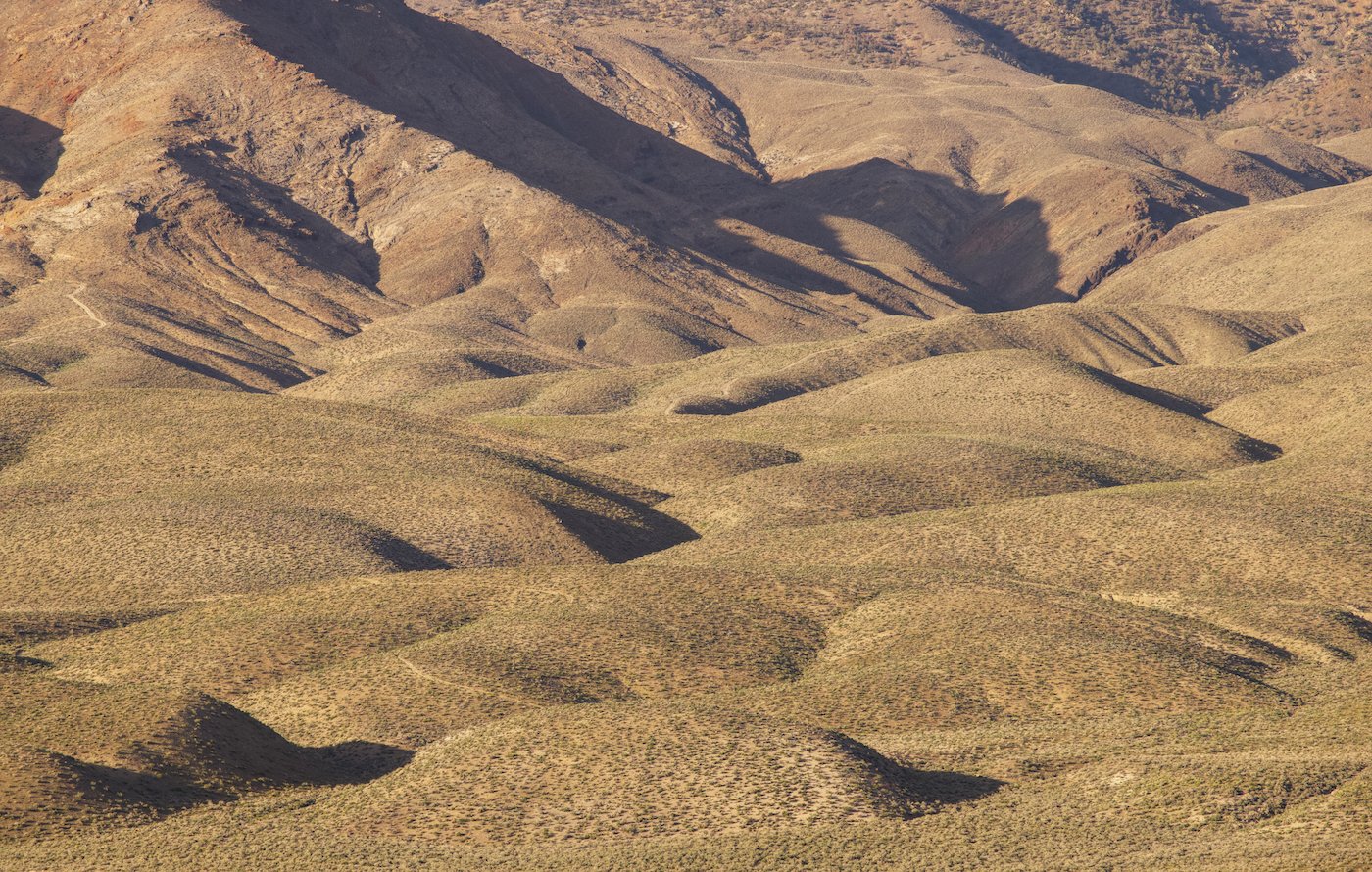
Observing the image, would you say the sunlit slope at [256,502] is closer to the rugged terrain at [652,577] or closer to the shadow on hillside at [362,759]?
the rugged terrain at [652,577]

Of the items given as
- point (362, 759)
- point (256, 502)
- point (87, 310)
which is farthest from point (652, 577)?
point (87, 310)

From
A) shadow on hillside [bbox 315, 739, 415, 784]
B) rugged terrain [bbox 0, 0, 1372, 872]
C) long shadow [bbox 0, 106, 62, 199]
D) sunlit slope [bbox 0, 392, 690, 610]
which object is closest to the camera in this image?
rugged terrain [bbox 0, 0, 1372, 872]

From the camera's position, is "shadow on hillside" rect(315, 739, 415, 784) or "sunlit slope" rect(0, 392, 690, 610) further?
"sunlit slope" rect(0, 392, 690, 610)

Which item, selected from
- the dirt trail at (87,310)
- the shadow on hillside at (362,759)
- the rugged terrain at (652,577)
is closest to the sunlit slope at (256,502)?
the rugged terrain at (652,577)

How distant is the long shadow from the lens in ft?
603

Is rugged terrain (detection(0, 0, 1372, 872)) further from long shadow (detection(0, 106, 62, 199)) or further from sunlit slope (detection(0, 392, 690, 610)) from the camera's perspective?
long shadow (detection(0, 106, 62, 199))

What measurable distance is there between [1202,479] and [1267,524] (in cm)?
1926

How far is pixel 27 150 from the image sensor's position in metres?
188

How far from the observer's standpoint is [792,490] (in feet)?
299

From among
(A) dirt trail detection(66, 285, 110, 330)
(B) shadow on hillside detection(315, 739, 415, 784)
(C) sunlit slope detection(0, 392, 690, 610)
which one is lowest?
(A) dirt trail detection(66, 285, 110, 330)

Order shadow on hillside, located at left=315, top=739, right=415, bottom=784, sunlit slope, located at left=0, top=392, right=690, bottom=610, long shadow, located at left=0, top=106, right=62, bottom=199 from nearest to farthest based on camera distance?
shadow on hillside, located at left=315, top=739, right=415, bottom=784 < sunlit slope, located at left=0, top=392, right=690, bottom=610 < long shadow, located at left=0, top=106, right=62, bottom=199

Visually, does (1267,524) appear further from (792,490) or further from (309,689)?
(309,689)

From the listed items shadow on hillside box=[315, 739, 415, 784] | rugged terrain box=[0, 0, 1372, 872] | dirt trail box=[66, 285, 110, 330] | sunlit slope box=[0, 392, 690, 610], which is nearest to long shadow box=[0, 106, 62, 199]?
rugged terrain box=[0, 0, 1372, 872]

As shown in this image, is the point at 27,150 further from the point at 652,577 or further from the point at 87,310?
the point at 652,577
